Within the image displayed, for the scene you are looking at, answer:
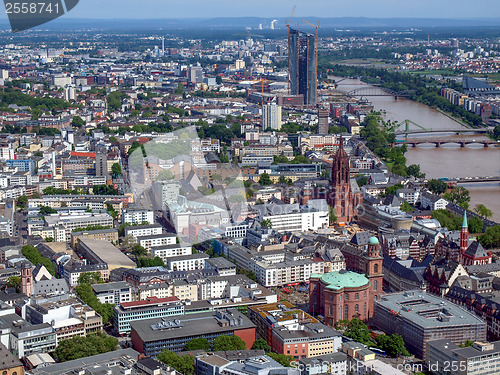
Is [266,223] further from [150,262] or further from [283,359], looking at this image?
[283,359]

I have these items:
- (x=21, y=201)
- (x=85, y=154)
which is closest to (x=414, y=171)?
(x=85, y=154)

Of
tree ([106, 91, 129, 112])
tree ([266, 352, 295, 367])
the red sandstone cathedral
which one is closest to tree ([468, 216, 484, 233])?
the red sandstone cathedral

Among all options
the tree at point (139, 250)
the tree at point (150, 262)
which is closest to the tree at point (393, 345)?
the tree at point (150, 262)

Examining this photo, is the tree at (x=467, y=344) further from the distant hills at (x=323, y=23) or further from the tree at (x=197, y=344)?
the distant hills at (x=323, y=23)

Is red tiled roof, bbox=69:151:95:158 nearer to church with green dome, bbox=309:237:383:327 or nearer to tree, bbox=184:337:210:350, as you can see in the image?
church with green dome, bbox=309:237:383:327

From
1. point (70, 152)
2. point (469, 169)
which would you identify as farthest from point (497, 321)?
point (70, 152)

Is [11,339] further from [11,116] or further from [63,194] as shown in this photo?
[11,116]

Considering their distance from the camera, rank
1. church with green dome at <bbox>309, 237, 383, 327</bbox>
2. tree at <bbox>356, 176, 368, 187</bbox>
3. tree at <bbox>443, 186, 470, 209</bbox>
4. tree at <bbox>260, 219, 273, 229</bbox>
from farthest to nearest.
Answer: tree at <bbox>356, 176, 368, 187</bbox> < tree at <bbox>443, 186, 470, 209</bbox> < tree at <bbox>260, 219, 273, 229</bbox> < church with green dome at <bbox>309, 237, 383, 327</bbox>
